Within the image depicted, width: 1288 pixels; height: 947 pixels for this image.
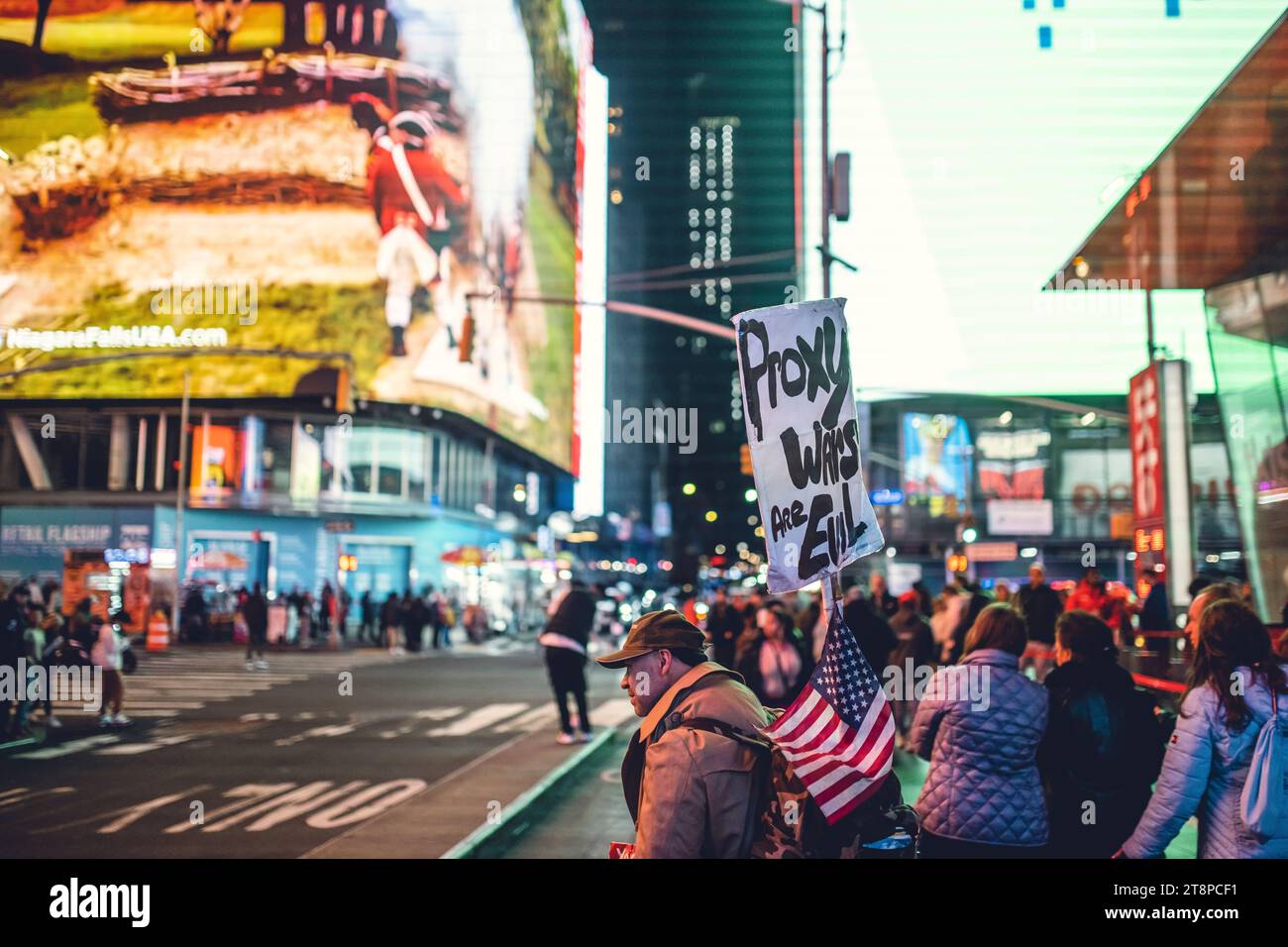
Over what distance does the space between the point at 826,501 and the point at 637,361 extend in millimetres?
131258

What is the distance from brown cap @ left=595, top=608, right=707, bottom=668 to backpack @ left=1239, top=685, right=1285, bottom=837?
2.21 meters

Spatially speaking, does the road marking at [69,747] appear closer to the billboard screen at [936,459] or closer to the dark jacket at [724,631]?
the dark jacket at [724,631]

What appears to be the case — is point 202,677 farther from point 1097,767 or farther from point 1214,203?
point 1097,767

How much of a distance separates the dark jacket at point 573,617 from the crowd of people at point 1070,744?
8.31m

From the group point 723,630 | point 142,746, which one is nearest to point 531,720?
point 723,630

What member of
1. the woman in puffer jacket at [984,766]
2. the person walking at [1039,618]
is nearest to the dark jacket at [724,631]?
the person walking at [1039,618]

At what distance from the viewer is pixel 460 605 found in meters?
52.1

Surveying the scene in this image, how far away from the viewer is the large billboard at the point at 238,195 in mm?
48531

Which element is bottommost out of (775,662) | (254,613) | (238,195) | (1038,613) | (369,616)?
(369,616)

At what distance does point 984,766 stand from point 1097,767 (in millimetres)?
633

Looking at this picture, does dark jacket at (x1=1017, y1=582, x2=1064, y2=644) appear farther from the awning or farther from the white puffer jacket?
the awning

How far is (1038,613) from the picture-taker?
8.09 metres
